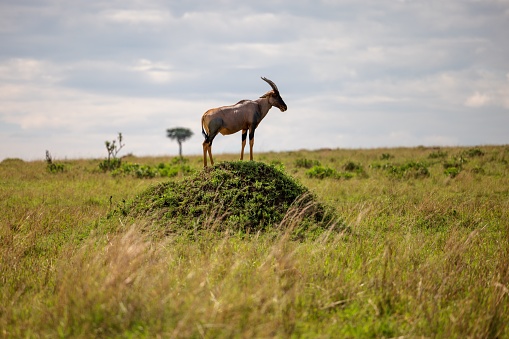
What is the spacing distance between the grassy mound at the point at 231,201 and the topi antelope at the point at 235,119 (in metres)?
0.53

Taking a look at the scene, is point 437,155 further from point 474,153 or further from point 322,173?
point 322,173

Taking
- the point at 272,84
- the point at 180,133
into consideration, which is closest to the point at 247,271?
the point at 272,84

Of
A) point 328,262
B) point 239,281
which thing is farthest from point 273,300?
point 328,262

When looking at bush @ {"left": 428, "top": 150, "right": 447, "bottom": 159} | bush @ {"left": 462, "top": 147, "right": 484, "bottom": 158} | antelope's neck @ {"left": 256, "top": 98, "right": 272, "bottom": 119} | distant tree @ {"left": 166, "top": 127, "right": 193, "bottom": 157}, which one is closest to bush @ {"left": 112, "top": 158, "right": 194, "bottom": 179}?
antelope's neck @ {"left": 256, "top": 98, "right": 272, "bottom": 119}

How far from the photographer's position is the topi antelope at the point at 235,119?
940 cm

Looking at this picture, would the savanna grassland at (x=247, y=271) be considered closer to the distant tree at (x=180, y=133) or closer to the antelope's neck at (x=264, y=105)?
the antelope's neck at (x=264, y=105)

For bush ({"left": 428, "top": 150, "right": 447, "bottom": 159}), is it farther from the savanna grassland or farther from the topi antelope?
the topi antelope

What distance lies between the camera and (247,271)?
5.32 metres

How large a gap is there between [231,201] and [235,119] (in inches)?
72.4

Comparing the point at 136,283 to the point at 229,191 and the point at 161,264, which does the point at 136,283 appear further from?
the point at 229,191

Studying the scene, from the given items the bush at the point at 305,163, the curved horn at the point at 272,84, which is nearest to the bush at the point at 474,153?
the bush at the point at 305,163

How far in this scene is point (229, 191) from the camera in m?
8.51

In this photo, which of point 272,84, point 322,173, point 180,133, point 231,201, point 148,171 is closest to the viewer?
point 231,201

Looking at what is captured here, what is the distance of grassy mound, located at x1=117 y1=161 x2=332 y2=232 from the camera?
26.6 feet
